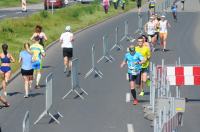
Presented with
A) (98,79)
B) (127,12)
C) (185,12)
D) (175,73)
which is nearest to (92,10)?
(127,12)

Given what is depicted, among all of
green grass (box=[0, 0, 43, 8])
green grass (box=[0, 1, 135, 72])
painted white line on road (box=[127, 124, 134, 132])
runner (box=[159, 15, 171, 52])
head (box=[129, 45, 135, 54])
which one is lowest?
green grass (box=[0, 0, 43, 8])

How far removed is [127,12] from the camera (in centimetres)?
6806

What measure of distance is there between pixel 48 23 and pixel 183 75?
2895 centimetres

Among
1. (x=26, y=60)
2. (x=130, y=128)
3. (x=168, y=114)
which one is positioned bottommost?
(x=130, y=128)

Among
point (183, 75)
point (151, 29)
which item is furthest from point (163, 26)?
point (183, 75)

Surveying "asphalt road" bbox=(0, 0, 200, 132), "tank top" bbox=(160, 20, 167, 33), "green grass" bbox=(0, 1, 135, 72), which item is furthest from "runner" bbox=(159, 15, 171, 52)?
"green grass" bbox=(0, 1, 135, 72)

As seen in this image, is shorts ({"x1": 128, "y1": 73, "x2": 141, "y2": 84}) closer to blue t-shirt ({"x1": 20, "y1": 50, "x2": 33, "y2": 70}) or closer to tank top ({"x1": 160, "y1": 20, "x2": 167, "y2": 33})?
Result: blue t-shirt ({"x1": 20, "y1": 50, "x2": 33, "y2": 70})

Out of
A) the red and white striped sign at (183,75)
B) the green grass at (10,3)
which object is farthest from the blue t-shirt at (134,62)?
the green grass at (10,3)

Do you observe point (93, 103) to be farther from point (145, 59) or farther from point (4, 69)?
point (4, 69)

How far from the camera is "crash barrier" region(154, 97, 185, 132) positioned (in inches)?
535

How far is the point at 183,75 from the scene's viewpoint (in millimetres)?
21344

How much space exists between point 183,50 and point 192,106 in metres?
15.5

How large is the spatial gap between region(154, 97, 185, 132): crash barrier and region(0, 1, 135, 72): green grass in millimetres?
13311

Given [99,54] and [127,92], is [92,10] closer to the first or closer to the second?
[99,54]
